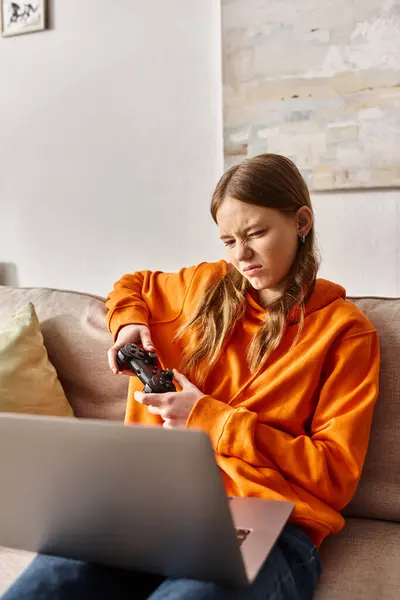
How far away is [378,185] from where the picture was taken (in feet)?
5.93

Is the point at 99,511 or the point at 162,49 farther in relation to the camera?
the point at 162,49

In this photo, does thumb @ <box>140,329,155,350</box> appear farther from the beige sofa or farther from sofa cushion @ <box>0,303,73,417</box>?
sofa cushion @ <box>0,303,73,417</box>

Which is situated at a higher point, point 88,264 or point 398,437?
point 88,264

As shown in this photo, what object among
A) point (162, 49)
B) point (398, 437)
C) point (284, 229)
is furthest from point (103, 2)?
point (398, 437)

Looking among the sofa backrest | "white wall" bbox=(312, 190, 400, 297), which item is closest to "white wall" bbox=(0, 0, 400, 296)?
"white wall" bbox=(312, 190, 400, 297)

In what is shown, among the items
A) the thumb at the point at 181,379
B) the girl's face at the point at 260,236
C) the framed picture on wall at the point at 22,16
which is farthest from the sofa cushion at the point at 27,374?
the framed picture on wall at the point at 22,16

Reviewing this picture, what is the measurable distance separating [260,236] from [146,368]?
1.07 feet

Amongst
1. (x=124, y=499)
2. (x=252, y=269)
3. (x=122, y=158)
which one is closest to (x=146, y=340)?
(x=252, y=269)

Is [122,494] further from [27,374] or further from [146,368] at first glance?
[27,374]

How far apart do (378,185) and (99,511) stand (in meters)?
1.21

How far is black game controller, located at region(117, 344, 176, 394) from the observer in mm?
1255

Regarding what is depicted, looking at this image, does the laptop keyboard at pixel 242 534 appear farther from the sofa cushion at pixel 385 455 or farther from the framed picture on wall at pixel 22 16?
the framed picture on wall at pixel 22 16

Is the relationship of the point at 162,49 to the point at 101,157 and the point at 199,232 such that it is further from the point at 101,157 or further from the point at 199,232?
the point at 199,232

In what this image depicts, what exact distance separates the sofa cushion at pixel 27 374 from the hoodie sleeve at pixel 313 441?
54 centimetres
